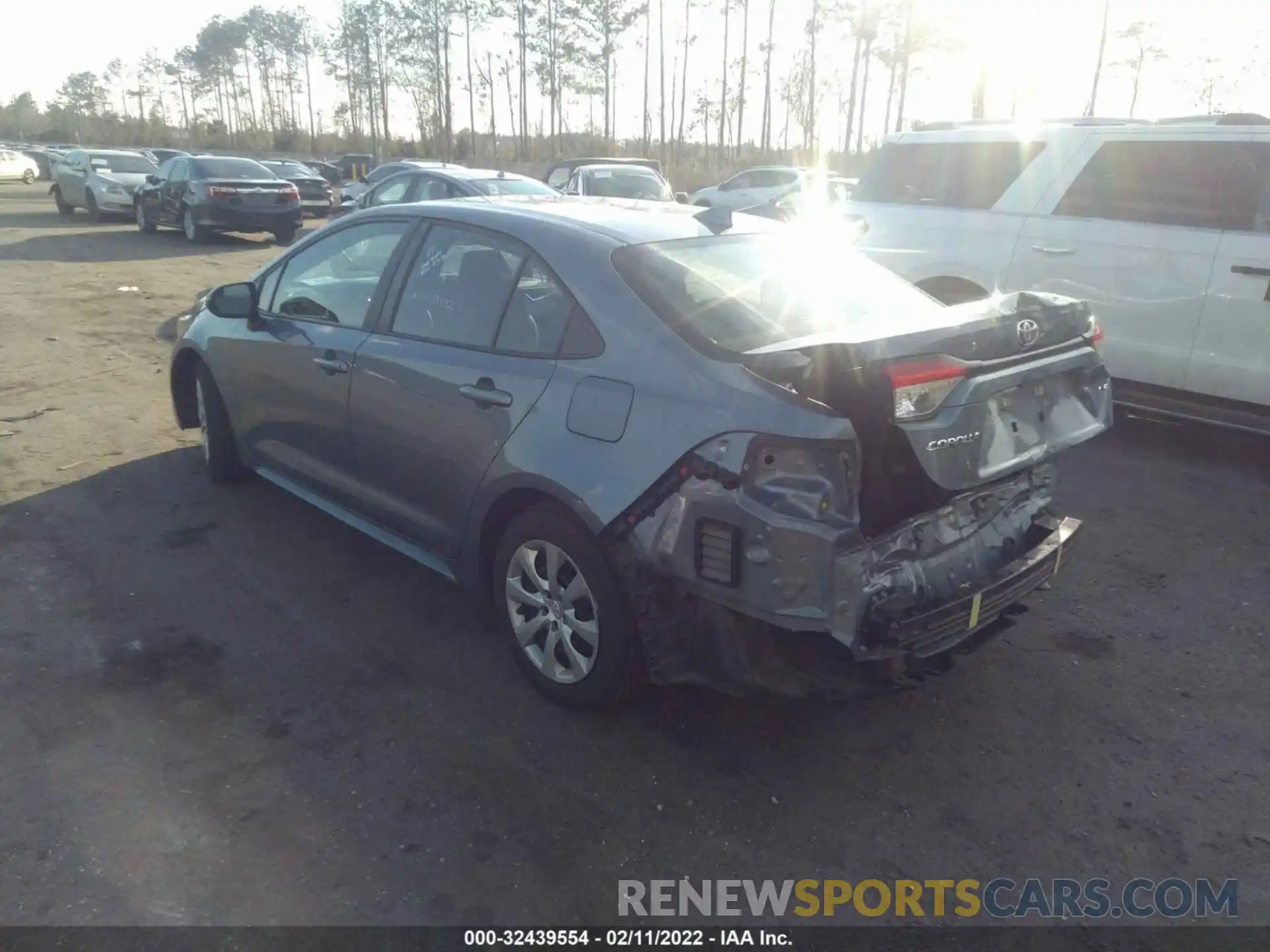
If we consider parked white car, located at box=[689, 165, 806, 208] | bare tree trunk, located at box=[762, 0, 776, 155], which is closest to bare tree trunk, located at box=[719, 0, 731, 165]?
bare tree trunk, located at box=[762, 0, 776, 155]

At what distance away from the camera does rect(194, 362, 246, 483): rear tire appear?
5.46 metres

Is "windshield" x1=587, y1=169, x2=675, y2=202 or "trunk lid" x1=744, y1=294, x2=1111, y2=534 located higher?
"windshield" x1=587, y1=169, x2=675, y2=202

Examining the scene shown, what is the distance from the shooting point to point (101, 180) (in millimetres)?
22391

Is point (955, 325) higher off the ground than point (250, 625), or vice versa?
point (955, 325)

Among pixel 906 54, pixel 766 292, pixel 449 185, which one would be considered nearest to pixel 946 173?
pixel 766 292

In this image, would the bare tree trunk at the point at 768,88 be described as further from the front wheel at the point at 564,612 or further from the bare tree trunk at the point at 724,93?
the front wheel at the point at 564,612

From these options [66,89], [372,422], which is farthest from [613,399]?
[66,89]

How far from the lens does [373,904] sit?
2619 millimetres

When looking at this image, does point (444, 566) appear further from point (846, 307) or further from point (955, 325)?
point (955, 325)

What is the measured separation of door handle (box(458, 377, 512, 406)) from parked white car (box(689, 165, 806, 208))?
19.3 m

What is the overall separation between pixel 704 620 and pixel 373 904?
1.25 meters

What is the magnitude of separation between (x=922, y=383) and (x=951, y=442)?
0.22 m

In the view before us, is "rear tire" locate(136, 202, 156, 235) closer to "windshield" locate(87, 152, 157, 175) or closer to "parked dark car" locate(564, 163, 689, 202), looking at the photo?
"windshield" locate(87, 152, 157, 175)

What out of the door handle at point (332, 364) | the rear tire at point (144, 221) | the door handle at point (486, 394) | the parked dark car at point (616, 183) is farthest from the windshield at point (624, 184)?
the door handle at point (486, 394)
